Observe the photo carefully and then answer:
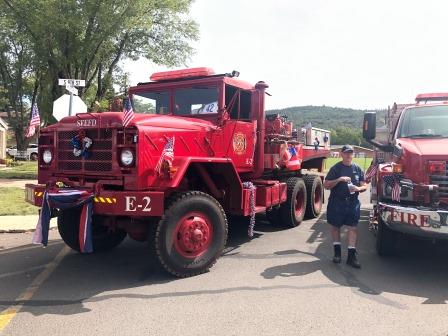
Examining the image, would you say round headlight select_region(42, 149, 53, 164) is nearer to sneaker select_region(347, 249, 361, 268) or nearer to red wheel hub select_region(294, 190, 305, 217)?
sneaker select_region(347, 249, 361, 268)

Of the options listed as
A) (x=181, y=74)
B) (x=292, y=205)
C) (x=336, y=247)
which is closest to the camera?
(x=336, y=247)

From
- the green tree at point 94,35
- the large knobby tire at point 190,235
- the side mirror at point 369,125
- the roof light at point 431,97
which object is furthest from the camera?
the green tree at point 94,35

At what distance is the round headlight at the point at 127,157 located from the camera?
511 centimetres

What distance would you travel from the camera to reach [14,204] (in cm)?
1095

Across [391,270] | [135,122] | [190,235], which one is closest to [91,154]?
[135,122]

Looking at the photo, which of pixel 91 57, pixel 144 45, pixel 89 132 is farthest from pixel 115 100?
pixel 144 45

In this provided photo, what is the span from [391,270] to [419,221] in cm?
101

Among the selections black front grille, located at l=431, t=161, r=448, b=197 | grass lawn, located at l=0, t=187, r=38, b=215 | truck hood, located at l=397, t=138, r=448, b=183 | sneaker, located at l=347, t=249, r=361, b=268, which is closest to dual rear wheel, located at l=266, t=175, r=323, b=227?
sneaker, located at l=347, t=249, r=361, b=268

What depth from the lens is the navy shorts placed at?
6.05 metres

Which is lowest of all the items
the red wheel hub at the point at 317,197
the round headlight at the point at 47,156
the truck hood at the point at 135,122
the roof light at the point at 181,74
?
the red wheel hub at the point at 317,197

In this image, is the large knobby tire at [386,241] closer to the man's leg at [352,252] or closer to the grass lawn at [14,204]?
the man's leg at [352,252]

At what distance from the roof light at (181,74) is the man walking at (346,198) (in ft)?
7.51

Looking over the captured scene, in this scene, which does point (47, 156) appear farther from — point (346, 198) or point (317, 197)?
point (317, 197)

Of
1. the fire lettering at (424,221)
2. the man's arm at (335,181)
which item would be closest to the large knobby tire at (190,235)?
the man's arm at (335,181)
